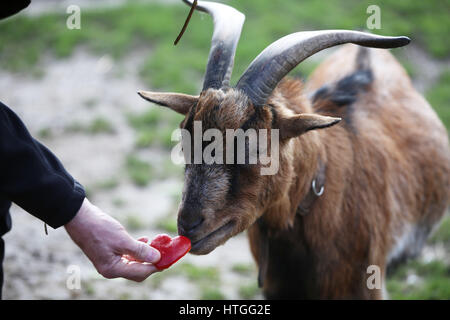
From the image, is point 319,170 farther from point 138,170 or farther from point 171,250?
point 138,170

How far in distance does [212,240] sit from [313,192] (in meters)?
0.94

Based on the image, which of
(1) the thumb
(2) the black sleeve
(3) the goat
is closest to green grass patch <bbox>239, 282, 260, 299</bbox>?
(3) the goat

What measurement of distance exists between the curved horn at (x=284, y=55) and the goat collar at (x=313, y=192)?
0.81 meters

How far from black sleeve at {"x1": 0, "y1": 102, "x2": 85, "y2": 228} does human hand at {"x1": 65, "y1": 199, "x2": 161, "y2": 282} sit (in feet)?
0.23

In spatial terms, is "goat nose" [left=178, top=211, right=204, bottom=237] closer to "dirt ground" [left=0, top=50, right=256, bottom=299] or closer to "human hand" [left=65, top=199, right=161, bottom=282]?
"human hand" [left=65, top=199, right=161, bottom=282]

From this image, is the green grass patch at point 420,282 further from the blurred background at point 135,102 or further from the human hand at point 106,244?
the human hand at point 106,244

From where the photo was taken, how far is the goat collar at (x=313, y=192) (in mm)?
3389

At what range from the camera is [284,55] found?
291cm

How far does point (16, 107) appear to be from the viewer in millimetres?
7832

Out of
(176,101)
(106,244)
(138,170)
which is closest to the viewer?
(106,244)

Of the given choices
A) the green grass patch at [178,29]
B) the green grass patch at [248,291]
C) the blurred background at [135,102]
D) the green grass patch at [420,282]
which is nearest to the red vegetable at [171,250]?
the blurred background at [135,102]

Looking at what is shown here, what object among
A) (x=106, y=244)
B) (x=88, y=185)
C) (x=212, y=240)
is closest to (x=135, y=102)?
(x=88, y=185)
